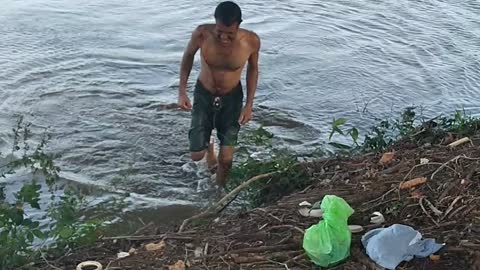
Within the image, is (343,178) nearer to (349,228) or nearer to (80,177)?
(349,228)

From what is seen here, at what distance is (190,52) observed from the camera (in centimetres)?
658

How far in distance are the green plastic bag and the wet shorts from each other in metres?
2.43

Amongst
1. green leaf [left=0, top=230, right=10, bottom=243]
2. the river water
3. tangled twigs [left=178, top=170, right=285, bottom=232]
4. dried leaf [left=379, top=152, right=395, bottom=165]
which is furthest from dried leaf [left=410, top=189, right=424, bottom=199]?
green leaf [left=0, top=230, right=10, bottom=243]

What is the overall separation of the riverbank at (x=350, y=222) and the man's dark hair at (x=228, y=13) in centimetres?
139

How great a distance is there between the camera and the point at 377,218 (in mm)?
4844

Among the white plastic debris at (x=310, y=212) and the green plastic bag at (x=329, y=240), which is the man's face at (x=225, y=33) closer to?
the white plastic debris at (x=310, y=212)

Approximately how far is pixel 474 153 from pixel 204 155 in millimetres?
2491

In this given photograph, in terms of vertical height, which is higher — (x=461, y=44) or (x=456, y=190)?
(x=456, y=190)

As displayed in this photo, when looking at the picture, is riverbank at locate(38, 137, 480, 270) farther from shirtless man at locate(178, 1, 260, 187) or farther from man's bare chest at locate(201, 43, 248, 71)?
man's bare chest at locate(201, 43, 248, 71)

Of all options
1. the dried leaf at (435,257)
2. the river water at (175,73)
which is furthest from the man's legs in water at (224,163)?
the dried leaf at (435,257)

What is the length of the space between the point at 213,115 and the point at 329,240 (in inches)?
111

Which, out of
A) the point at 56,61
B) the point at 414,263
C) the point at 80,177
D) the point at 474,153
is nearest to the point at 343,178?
the point at 474,153

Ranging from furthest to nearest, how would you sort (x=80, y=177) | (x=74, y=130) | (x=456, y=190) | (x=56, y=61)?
1. (x=56, y=61)
2. (x=74, y=130)
3. (x=80, y=177)
4. (x=456, y=190)

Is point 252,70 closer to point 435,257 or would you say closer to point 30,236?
point 30,236
